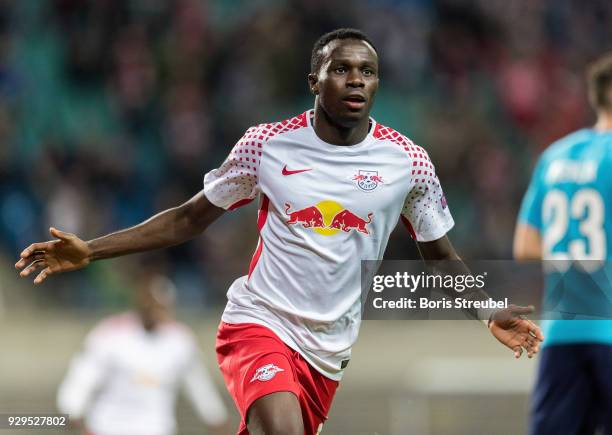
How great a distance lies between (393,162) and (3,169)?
7.88 metres

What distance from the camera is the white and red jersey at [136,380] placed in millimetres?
8188

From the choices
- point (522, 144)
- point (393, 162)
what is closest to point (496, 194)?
point (522, 144)

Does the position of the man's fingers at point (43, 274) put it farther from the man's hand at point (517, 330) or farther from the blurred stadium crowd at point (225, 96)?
the blurred stadium crowd at point (225, 96)

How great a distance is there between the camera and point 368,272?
5.02 m

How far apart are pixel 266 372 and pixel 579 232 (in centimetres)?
189

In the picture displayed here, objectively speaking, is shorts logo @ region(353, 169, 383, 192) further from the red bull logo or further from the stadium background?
the stadium background

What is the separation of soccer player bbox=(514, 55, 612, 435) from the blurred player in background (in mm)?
3101

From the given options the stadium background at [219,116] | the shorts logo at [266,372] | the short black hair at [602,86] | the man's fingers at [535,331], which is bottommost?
the shorts logo at [266,372]

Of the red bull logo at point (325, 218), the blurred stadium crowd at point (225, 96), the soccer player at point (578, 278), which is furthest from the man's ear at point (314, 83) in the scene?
the blurred stadium crowd at point (225, 96)

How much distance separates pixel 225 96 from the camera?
13.4 m

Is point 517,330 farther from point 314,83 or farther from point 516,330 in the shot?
point 314,83

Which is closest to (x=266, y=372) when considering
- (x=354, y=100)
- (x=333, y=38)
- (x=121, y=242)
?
(x=121, y=242)

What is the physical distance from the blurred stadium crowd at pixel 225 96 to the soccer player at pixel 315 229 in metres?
6.46

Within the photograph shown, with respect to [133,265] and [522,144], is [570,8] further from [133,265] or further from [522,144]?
[133,265]
